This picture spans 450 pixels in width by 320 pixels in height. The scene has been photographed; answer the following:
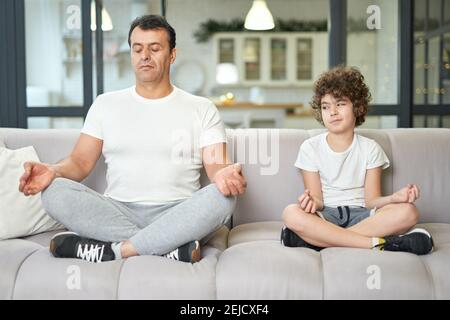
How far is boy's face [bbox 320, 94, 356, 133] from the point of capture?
7.55 feet

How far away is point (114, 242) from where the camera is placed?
1.92m

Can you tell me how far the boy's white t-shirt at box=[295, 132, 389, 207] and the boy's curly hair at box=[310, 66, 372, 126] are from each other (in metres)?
0.12

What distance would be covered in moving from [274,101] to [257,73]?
468 millimetres

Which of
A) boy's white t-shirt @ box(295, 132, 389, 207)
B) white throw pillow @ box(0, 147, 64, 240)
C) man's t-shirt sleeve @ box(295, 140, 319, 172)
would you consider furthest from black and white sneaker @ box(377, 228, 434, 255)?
white throw pillow @ box(0, 147, 64, 240)

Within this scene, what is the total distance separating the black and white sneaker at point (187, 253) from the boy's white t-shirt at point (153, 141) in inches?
12.7

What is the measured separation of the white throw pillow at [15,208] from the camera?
214 cm

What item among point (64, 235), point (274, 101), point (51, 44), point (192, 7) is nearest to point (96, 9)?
point (51, 44)

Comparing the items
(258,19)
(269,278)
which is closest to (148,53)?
(269,278)

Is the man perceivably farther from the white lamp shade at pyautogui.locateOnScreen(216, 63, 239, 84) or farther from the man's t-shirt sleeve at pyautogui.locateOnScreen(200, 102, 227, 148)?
the white lamp shade at pyautogui.locateOnScreen(216, 63, 239, 84)

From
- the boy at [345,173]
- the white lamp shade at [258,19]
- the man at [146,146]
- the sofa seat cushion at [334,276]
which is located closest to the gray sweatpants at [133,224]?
the man at [146,146]

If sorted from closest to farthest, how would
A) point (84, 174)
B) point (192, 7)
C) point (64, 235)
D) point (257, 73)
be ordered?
point (64, 235), point (84, 174), point (192, 7), point (257, 73)

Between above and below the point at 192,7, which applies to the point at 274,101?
below

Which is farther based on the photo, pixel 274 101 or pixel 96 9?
pixel 274 101
